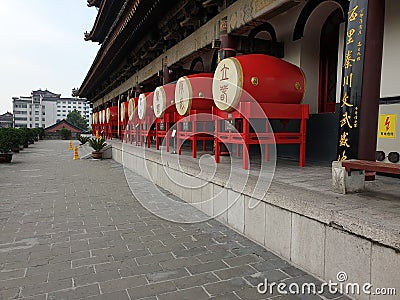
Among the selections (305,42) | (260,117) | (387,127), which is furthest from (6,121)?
(387,127)

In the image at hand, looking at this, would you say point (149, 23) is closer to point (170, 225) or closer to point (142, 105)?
point (142, 105)

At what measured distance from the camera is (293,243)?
2584 mm

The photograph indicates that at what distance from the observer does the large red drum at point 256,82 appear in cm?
405

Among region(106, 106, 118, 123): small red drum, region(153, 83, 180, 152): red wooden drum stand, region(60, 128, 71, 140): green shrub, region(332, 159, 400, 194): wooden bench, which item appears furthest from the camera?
region(60, 128, 71, 140): green shrub

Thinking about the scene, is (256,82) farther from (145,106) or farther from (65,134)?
(65,134)

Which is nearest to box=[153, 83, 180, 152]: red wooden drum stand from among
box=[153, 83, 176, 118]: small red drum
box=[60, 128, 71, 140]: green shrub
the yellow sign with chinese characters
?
box=[153, 83, 176, 118]: small red drum

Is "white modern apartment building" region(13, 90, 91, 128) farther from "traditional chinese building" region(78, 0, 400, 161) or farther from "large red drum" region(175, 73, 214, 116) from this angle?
"large red drum" region(175, 73, 214, 116)

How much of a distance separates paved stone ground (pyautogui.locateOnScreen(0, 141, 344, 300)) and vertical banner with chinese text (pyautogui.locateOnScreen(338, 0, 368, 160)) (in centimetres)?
118

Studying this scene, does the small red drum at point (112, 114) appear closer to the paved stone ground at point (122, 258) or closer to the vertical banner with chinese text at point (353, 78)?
the paved stone ground at point (122, 258)

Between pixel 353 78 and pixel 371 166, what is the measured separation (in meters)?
0.82

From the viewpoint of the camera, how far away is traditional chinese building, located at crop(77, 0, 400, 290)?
2688 mm

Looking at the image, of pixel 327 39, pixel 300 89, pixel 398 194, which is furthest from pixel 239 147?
pixel 398 194

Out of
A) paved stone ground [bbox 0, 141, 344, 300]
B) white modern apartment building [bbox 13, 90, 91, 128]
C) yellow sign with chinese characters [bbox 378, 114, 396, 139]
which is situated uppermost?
white modern apartment building [bbox 13, 90, 91, 128]

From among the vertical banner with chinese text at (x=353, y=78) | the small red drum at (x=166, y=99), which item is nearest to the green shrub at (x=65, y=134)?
the small red drum at (x=166, y=99)
